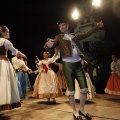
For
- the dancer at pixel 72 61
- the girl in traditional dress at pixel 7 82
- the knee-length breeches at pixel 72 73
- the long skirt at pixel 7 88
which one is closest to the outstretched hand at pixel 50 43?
the dancer at pixel 72 61

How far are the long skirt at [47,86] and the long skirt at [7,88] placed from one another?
1.94 m

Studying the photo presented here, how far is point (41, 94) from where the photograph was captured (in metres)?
6.06

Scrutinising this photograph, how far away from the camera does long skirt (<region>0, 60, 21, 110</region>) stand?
3.90 meters

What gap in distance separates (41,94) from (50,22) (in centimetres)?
→ 726

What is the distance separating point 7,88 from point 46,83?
2255 millimetres

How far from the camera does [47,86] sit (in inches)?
241

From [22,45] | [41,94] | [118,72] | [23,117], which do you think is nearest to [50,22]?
[22,45]

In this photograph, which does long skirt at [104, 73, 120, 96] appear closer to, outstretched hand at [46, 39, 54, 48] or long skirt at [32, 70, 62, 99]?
long skirt at [32, 70, 62, 99]

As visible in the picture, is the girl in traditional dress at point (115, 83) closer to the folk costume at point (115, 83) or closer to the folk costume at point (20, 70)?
the folk costume at point (115, 83)

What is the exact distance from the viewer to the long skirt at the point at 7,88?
390 centimetres

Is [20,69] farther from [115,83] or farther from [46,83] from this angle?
[115,83]

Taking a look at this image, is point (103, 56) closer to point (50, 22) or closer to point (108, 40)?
point (108, 40)

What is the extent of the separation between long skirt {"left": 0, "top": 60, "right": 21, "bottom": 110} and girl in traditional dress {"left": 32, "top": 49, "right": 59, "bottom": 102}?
194cm

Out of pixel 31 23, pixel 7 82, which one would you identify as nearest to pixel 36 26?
pixel 31 23
